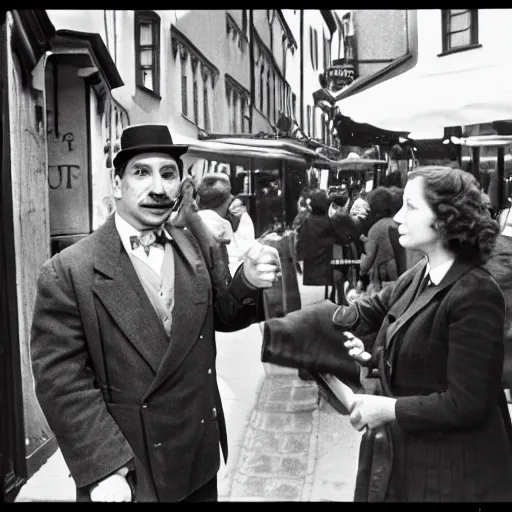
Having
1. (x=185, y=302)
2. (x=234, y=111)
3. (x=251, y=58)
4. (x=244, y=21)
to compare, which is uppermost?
(x=244, y=21)

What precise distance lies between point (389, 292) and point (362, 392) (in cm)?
40

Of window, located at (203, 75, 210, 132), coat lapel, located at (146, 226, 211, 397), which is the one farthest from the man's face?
window, located at (203, 75, 210, 132)

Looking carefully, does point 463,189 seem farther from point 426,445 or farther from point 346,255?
point 426,445

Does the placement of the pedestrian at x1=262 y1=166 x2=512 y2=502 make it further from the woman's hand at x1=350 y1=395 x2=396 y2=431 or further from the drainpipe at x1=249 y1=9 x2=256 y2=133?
the drainpipe at x1=249 y1=9 x2=256 y2=133

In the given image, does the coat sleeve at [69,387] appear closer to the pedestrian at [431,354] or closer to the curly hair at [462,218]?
the pedestrian at [431,354]

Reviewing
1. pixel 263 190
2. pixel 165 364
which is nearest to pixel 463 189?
pixel 263 190

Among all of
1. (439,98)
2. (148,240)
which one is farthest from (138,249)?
(439,98)

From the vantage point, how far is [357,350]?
282cm

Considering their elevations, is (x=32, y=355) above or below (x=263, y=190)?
below

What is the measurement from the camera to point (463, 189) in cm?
266

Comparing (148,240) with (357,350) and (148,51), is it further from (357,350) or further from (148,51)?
(357,350)

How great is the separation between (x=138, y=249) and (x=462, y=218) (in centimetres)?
119

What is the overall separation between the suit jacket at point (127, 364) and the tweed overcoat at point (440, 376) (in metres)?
0.35

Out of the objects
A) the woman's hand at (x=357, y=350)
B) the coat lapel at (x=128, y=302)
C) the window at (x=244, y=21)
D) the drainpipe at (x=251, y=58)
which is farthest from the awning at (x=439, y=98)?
the coat lapel at (x=128, y=302)
